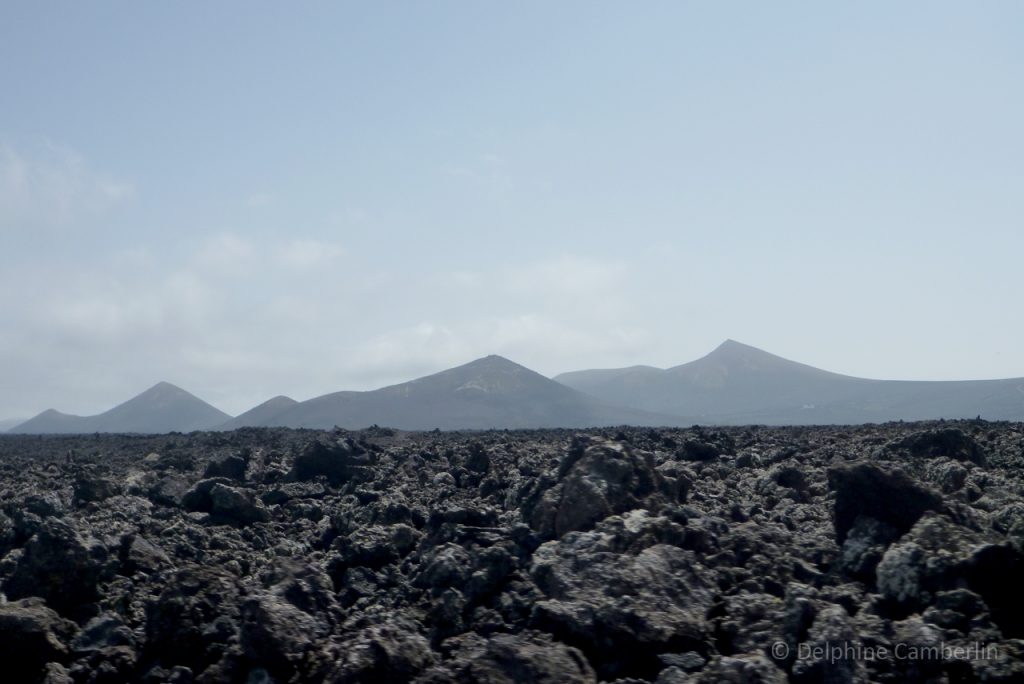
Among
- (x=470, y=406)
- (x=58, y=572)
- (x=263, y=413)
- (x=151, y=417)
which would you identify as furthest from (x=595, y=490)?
(x=151, y=417)

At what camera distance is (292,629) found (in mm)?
8383

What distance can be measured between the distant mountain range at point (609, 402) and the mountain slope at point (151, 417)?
178 millimetres

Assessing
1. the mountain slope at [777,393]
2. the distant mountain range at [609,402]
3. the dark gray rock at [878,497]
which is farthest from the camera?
the distant mountain range at [609,402]

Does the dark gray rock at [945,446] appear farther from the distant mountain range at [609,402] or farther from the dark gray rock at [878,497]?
the distant mountain range at [609,402]

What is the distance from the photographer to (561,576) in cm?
878

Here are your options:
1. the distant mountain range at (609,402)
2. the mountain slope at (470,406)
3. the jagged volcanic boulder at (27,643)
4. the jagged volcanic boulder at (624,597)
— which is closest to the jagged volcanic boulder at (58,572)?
the jagged volcanic boulder at (27,643)

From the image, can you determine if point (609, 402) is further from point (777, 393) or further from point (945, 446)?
point (945, 446)

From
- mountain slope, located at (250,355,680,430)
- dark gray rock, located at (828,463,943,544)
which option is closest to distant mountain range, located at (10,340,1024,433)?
mountain slope, located at (250,355,680,430)

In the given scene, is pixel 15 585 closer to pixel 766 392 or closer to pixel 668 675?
pixel 668 675

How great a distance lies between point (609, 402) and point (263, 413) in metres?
26.9

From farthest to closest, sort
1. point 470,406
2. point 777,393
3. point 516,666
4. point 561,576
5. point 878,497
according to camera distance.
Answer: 1. point 777,393
2. point 470,406
3. point 878,497
4. point 561,576
5. point 516,666

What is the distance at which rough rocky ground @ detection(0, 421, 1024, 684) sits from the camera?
24.3 ft

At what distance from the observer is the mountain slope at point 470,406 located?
60.2m

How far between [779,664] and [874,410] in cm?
5985
